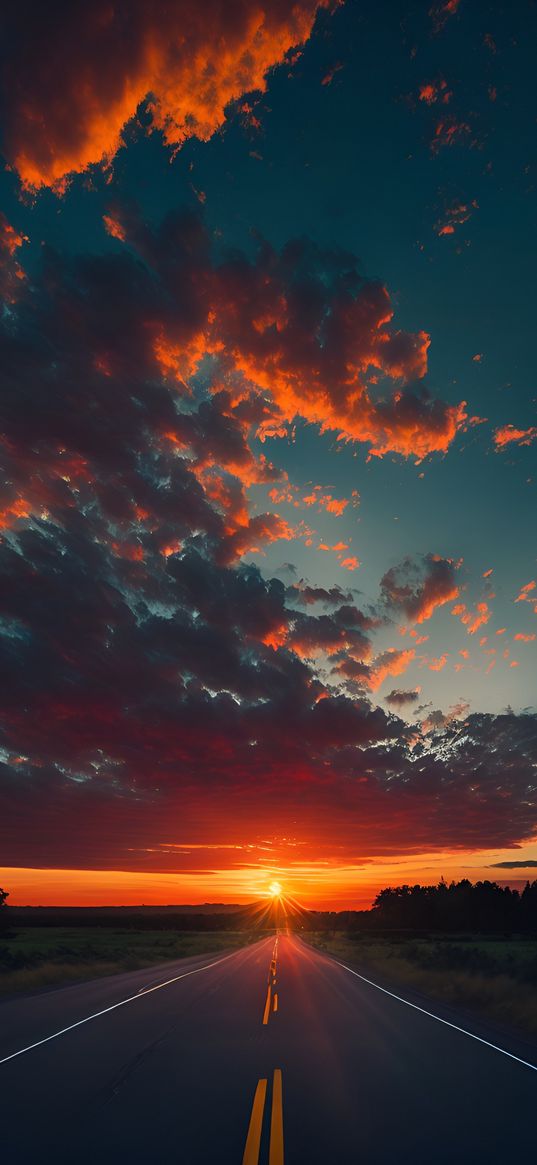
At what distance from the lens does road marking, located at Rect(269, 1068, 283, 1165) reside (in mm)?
5746

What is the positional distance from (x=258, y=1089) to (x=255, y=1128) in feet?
5.69

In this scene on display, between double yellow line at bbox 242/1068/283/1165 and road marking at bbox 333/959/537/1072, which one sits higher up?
double yellow line at bbox 242/1068/283/1165

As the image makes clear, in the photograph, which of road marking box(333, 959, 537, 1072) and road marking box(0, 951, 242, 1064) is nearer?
road marking box(333, 959, 537, 1072)

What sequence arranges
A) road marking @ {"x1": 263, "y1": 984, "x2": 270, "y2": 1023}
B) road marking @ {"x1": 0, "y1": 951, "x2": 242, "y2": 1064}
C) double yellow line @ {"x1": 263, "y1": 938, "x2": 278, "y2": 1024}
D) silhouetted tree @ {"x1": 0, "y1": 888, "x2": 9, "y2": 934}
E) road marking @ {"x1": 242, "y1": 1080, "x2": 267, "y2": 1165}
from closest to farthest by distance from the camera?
road marking @ {"x1": 242, "y1": 1080, "x2": 267, "y2": 1165} < road marking @ {"x1": 0, "y1": 951, "x2": 242, "y2": 1064} < road marking @ {"x1": 263, "y1": 984, "x2": 270, "y2": 1023} < double yellow line @ {"x1": 263, "y1": 938, "x2": 278, "y2": 1024} < silhouetted tree @ {"x1": 0, "y1": 888, "x2": 9, "y2": 934}

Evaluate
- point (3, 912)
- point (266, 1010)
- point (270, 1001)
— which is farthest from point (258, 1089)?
point (3, 912)

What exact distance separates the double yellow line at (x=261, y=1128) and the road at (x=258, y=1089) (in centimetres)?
2

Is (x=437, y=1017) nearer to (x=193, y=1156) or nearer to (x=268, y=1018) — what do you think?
(x=268, y=1018)

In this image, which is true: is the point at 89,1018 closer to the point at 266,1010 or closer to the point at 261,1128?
the point at 266,1010

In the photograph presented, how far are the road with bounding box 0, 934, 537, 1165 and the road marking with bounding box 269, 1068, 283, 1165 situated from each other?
0.02 metres

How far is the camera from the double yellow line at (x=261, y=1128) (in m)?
5.74

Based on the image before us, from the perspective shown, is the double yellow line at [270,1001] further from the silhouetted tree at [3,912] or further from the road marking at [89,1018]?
the silhouetted tree at [3,912]

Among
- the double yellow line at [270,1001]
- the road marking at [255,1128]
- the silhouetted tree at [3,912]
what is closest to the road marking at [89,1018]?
the double yellow line at [270,1001]

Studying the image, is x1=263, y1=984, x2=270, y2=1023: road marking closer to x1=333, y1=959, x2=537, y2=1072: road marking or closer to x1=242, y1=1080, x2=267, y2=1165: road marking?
x1=333, y1=959, x2=537, y2=1072: road marking

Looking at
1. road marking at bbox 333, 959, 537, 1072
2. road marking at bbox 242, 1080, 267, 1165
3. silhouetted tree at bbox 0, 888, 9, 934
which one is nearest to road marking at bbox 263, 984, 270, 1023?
road marking at bbox 333, 959, 537, 1072
